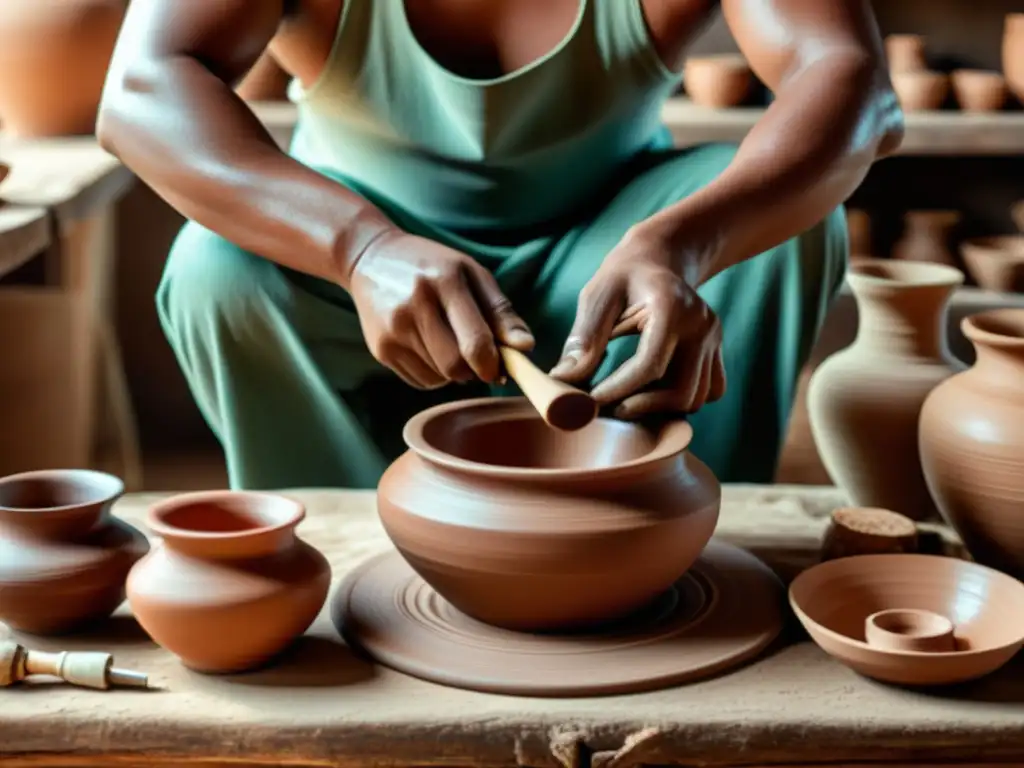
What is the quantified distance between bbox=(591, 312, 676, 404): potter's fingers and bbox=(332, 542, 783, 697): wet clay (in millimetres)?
217

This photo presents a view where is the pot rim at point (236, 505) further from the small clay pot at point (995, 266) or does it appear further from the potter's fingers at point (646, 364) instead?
the small clay pot at point (995, 266)

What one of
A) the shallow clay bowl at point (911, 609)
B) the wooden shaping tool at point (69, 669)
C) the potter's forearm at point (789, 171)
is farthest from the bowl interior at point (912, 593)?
the wooden shaping tool at point (69, 669)

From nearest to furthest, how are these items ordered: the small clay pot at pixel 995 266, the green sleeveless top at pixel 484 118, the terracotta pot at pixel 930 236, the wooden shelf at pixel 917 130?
the green sleeveless top at pixel 484 118, the wooden shelf at pixel 917 130, the small clay pot at pixel 995 266, the terracotta pot at pixel 930 236

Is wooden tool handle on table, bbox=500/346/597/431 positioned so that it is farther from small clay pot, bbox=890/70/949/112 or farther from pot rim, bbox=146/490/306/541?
small clay pot, bbox=890/70/949/112

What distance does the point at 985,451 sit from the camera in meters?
1.46

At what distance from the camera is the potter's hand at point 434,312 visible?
1332mm

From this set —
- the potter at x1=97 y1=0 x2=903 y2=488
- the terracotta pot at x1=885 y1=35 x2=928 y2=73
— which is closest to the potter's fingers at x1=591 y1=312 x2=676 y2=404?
the potter at x1=97 y1=0 x2=903 y2=488

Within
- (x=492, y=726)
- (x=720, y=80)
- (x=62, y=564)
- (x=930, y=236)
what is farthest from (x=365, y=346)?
(x=930, y=236)

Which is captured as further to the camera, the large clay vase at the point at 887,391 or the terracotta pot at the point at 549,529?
the large clay vase at the point at 887,391

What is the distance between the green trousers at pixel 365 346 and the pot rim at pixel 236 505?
41cm

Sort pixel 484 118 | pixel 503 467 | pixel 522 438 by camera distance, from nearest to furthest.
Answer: pixel 503 467, pixel 522 438, pixel 484 118

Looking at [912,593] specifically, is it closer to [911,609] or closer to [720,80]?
[911,609]

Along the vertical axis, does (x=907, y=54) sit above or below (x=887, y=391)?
above

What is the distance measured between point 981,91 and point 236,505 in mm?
2601
